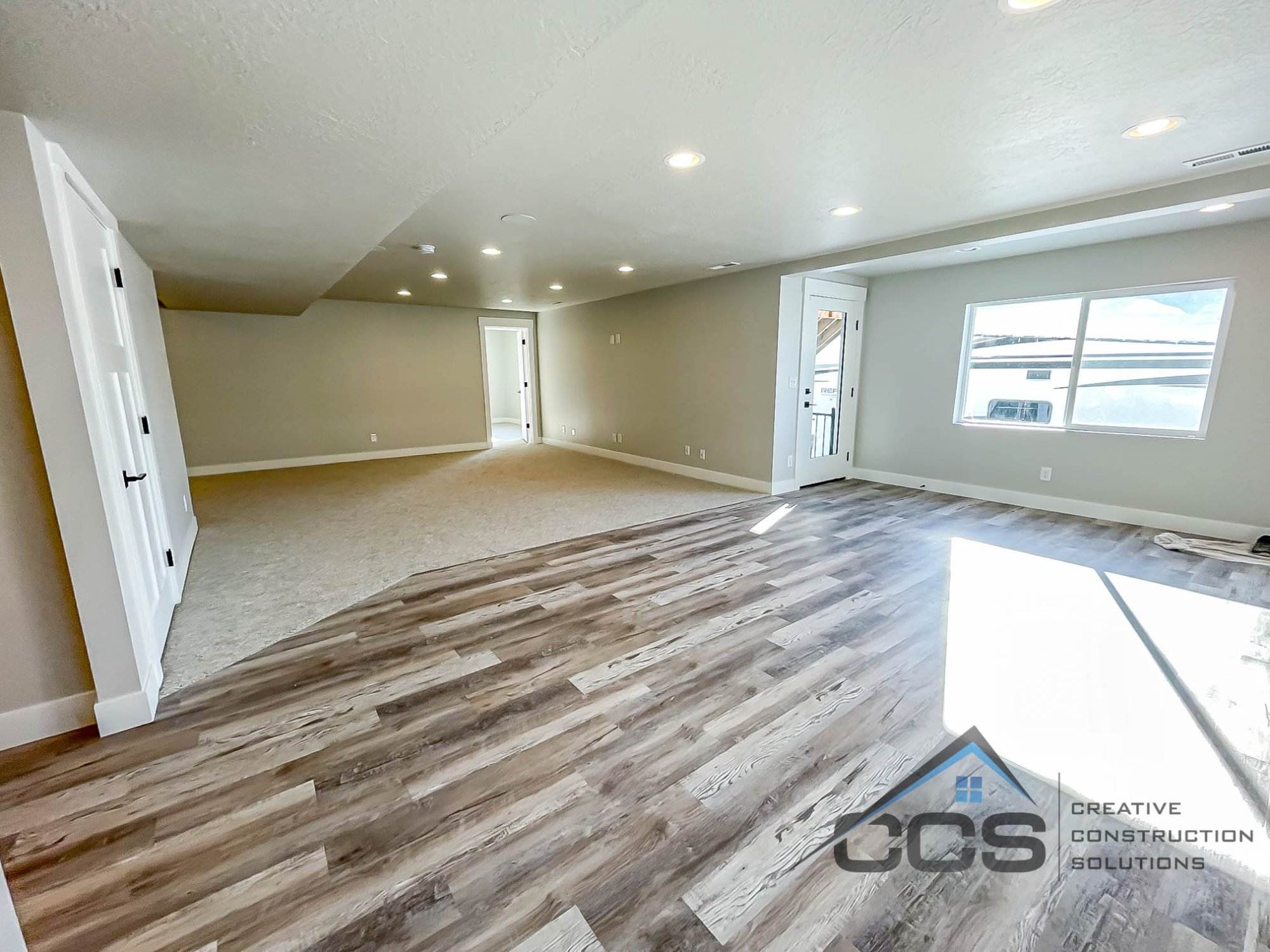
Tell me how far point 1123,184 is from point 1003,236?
729 mm

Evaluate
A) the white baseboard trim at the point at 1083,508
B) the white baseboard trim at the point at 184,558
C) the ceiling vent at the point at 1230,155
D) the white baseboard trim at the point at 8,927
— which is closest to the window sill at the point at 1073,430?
the white baseboard trim at the point at 1083,508

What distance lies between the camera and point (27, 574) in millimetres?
1942

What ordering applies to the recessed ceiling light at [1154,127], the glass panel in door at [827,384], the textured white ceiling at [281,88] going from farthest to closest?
the glass panel in door at [827,384], the recessed ceiling light at [1154,127], the textured white ceiling at [281,88]

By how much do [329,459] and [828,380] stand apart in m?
7.34

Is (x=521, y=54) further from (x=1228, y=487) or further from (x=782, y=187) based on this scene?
(x=1228, y=487)

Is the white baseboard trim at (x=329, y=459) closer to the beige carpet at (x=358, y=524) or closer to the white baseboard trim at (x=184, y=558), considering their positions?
the beige carpet at (x=358, y=524)

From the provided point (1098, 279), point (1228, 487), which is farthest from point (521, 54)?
point (1228, 487)

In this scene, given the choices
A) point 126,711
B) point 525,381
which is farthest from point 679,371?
point 126,711

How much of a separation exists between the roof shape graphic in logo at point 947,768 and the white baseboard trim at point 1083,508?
4.02m

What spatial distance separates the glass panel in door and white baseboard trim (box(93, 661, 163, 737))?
19.2ft

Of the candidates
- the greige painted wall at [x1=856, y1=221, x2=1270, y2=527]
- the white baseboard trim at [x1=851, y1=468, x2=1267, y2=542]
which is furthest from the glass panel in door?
the white baseboard trim at [x1=851, y1=468, x2=1267, y2=542]

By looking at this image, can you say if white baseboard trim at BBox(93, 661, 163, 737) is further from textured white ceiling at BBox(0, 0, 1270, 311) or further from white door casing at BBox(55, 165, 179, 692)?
textured white ceiling at BBox(0, 0, 1270, 311)

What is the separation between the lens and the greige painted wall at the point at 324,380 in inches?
264

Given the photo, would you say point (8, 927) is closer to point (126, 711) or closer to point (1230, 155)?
point (126, 711)
